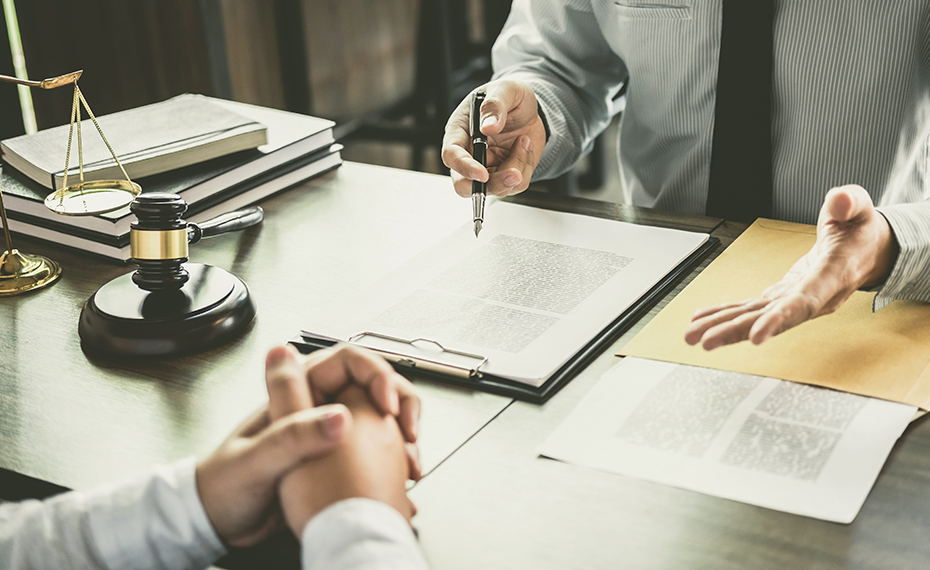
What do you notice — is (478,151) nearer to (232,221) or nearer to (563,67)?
(232,221)

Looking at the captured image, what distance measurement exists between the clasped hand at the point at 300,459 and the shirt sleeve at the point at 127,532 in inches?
0.6

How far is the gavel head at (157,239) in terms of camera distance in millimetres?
918

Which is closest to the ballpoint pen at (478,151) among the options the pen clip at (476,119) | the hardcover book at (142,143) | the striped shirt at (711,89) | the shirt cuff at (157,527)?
the pen clip at (476,119)

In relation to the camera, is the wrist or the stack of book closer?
the wrist

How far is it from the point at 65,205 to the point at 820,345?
2.91 ft

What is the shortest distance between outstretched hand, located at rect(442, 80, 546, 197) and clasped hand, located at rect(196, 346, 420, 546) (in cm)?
48

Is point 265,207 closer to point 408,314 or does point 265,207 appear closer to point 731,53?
point 408,314

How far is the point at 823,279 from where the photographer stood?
2.57 feet

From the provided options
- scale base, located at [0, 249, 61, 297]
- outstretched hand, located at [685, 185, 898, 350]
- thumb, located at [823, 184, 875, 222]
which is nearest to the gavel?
scale base, located at [0, 249, 61, 297]

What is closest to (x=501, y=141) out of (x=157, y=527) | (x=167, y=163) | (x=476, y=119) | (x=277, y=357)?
(x=476, y=119)

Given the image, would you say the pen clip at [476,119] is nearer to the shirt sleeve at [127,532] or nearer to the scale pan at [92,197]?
the scale pan at [92,197]

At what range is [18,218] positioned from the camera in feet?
3.98

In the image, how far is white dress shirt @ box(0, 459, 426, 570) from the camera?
0.63m

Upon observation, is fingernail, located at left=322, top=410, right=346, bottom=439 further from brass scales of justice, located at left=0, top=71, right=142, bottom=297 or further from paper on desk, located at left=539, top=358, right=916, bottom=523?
brass scales of justice, located at left=0, top=71, right=142, bottom=297
